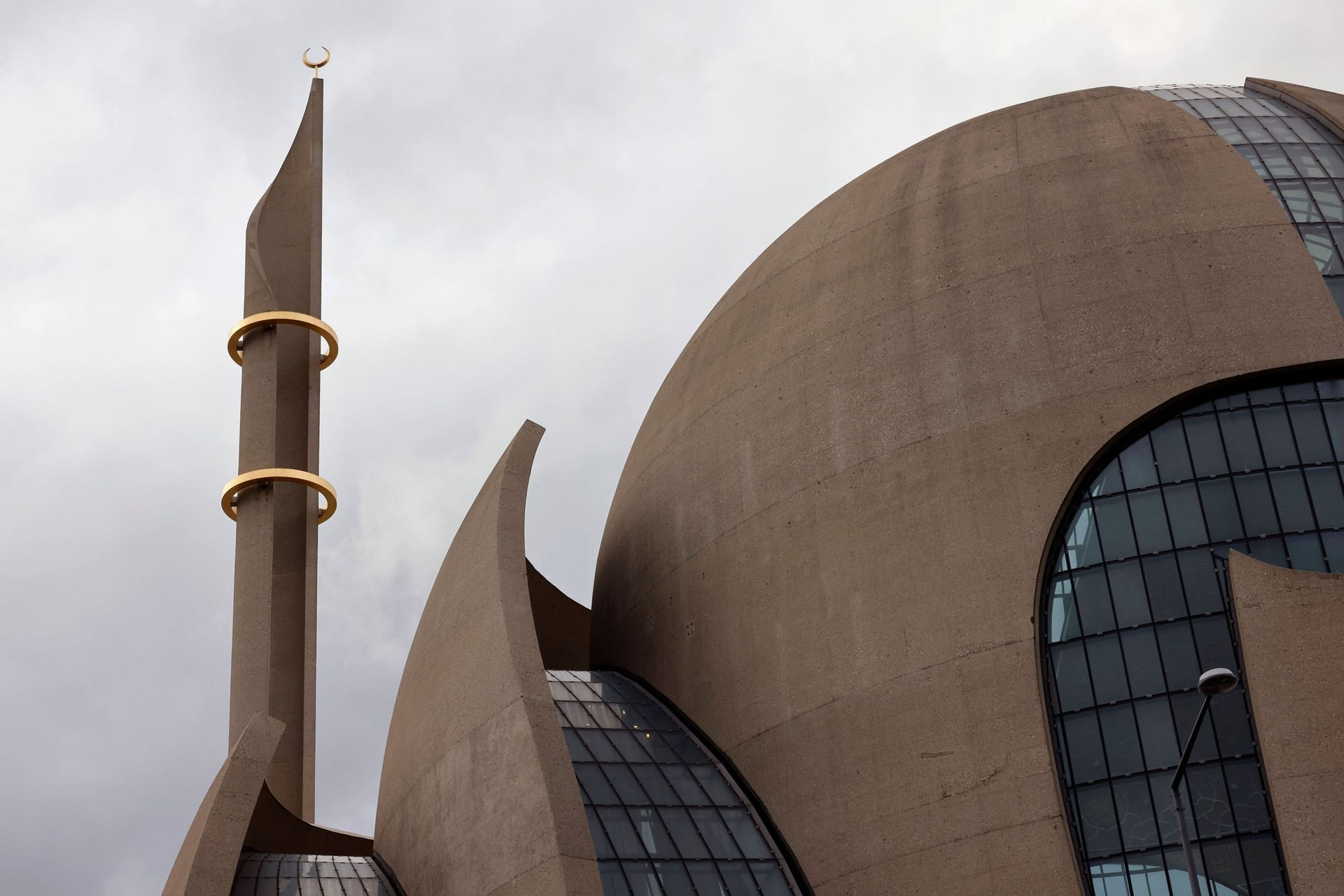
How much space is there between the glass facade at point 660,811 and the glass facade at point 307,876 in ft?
14.2

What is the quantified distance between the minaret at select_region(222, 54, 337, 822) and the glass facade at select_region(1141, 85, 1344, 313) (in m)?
19.7

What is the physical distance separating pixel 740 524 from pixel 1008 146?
8274mm

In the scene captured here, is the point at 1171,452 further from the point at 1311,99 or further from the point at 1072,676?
the point at 1311,99

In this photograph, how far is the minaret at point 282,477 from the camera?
32594mm

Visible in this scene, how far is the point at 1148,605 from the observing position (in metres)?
22.1

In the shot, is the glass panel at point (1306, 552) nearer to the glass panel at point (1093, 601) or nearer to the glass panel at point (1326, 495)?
the glass panel at point (1326, 495)

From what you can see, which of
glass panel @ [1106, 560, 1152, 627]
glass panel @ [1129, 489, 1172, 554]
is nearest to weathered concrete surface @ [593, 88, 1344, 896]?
glass panel @ [1129, 489, 1172, 554]

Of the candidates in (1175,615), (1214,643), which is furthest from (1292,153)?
(1214,643)

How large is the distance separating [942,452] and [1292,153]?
28.0ft

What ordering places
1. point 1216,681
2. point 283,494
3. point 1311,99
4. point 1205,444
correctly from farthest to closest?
1. point 283,494
2. point 1311,99
3. point 1205,444
4. point 1216,681

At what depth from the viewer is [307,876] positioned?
25969mm

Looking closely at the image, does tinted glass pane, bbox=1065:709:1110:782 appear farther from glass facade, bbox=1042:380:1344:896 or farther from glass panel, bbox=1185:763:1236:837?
glass panel, bbox=1185:763:1236:837

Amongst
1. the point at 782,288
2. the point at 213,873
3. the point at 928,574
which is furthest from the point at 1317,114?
the point at 213,873

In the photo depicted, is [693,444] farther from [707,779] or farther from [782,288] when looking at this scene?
[707,779]
